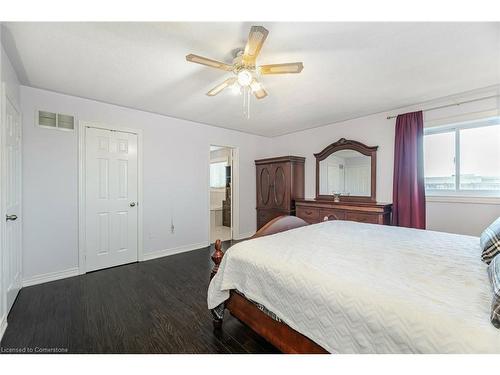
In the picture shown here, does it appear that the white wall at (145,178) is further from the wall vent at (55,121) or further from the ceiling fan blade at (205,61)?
the ceiling fan blade at (205,61)

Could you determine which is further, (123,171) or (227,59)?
(123,171)

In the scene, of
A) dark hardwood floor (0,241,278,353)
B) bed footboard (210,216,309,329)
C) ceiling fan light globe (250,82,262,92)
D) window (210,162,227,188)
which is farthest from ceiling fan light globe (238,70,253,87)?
window (210,162,227,188)

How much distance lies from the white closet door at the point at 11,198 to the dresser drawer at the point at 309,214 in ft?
12.8

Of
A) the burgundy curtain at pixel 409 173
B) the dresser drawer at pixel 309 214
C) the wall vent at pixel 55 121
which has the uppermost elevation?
the wall vent at pixel 55 121

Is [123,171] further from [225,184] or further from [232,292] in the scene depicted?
[225,184]

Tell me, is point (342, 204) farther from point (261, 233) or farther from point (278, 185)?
point (261, 233)

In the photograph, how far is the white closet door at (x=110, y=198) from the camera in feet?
10.3

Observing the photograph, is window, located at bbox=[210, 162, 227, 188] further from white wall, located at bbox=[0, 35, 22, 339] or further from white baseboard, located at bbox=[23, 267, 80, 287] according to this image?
white wall, located at bbox=[0, 35, 22, 339]

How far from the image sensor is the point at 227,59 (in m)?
2.08

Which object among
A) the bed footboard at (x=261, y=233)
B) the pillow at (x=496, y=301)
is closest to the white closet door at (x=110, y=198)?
the bed footboard at (x=261, y=233)
